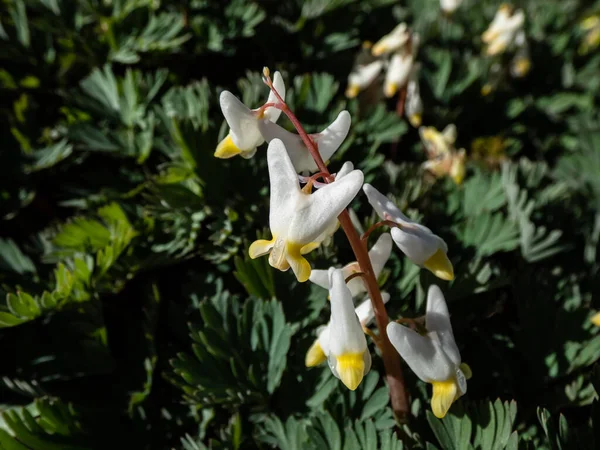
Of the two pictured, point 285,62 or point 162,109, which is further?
point 285,62

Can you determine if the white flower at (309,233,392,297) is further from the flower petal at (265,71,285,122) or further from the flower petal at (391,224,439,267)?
the flower petal at (265,71,285,122)

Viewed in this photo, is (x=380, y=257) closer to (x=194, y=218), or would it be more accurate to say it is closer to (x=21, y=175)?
(x=194, y=218)

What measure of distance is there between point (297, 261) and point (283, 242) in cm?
4

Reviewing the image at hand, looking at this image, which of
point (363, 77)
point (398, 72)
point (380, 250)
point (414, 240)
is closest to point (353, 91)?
point (363, 77)

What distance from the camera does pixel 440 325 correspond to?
0.98 meters

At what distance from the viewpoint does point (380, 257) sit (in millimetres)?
1051

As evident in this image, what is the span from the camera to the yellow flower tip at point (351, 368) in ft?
2.87

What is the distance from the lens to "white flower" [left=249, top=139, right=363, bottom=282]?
2.73ft

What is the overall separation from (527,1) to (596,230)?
5.69 ft

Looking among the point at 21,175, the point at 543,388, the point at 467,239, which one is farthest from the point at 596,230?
the point at 21,175

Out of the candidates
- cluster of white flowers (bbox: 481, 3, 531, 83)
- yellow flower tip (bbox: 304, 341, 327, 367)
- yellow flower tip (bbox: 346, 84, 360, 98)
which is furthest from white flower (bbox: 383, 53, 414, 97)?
yellow flower tip (bbox: 304, 341, 327, 367)

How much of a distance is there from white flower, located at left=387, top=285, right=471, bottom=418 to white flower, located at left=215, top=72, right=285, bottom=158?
0.39 metres

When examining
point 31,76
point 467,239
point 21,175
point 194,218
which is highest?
point 31,76

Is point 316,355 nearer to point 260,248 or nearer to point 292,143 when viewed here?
point 260,248
